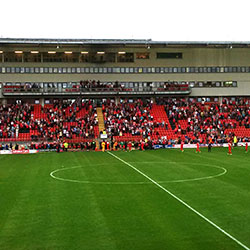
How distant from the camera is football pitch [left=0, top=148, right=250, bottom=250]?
1269 centimetres

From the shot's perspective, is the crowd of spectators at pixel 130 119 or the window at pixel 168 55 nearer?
the crowd of spectators at pixel 130 119

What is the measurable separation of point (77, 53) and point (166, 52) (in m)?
16.5

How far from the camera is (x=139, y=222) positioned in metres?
14.8

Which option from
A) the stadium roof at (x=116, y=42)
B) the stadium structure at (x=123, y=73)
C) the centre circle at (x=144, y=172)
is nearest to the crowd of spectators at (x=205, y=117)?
the stadium structure at (x=123, y=73)

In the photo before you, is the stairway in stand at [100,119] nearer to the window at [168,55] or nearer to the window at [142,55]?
the window at [142,55]

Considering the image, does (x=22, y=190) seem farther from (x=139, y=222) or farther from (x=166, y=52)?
(x=166, y=52)

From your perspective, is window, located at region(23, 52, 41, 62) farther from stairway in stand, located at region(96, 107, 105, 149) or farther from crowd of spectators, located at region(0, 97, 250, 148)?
stairway in stand, located at region(96, 107, 105, 149)

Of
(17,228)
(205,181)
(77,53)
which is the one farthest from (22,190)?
(77,53)

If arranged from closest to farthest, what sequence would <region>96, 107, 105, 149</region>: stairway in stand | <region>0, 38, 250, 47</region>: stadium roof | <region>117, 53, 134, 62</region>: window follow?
<region>96, 107, 105, 149</region>: stairway in stand
<region>0, 38, 250, 47</region>: stadium roof
<region>117, 53, 134, 62</region>: window

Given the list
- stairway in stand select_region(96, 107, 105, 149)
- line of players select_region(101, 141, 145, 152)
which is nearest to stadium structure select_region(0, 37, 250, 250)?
stairway in stand select_region(96, 107, 105, 149)

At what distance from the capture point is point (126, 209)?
16.9m

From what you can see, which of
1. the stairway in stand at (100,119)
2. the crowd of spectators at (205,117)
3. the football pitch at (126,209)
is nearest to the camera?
the football pitch at (126,209)

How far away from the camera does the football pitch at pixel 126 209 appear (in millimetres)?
12688

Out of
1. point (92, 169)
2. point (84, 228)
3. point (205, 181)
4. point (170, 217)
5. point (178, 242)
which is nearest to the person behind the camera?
point (178, 242)
